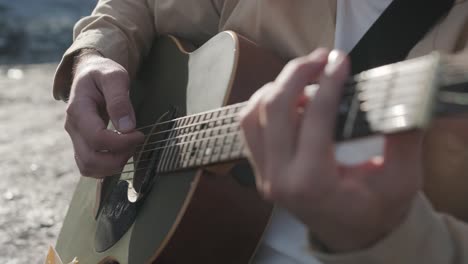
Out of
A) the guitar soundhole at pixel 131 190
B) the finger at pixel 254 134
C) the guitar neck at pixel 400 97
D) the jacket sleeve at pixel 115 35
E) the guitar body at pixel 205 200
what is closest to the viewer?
the guitar neck at pixel 400 97

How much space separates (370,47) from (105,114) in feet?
1.86

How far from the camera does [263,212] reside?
1.14 m

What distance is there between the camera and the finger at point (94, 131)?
127 centimetres

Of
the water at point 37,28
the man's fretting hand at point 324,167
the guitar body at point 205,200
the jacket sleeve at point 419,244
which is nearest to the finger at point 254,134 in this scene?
the man's fretting hand at point 324,167

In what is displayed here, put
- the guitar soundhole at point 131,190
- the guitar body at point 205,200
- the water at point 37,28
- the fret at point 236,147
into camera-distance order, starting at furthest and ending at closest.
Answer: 1. the water at point 37,28
2. the guitar soundhole at point 131,190
3. the guitar body at point 205,200
4. the fret at point 236,147

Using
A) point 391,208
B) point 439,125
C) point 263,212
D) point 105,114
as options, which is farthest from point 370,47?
point 105,114

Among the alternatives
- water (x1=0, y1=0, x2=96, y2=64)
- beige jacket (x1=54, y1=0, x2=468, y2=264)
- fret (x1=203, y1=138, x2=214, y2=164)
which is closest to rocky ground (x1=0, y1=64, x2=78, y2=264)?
water (x1=0, y1=0, x2=96, y2=64)

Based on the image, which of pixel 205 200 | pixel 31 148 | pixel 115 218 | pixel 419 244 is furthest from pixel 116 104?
pixel 31 148

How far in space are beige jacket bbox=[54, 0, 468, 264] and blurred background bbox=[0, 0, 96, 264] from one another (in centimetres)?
85

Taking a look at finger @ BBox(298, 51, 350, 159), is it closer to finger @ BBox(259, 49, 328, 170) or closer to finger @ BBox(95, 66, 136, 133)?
finger @ BBox(259, 49, 328, 170)

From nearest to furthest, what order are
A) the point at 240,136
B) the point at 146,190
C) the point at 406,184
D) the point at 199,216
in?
the point at 406,184 < the point at 240,136 < the point at 199,216 < the point at 146,190

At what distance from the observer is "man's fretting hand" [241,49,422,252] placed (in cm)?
73

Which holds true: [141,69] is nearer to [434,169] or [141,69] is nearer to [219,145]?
[219,145]

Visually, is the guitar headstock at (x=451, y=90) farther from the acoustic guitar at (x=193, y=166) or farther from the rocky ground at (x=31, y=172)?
the rocky ground at (x=31, y=172)
